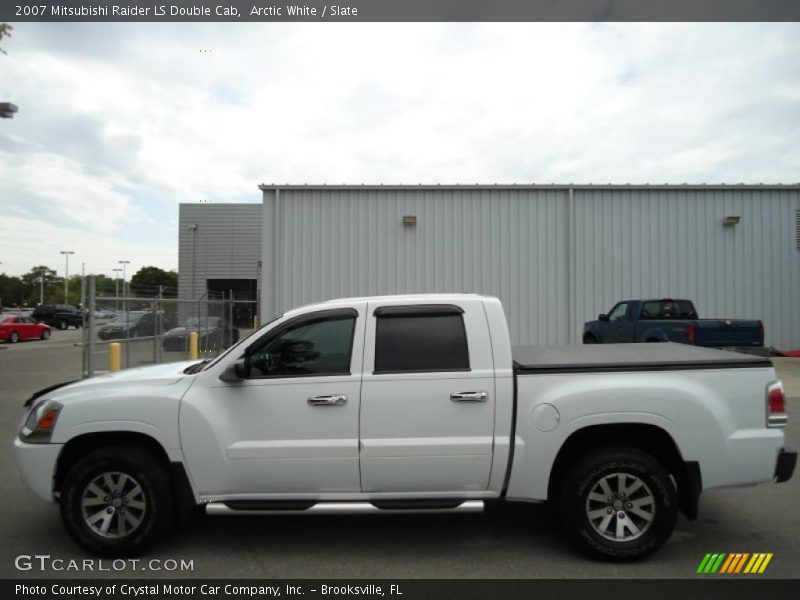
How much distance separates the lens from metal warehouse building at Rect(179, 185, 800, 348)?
668 inches

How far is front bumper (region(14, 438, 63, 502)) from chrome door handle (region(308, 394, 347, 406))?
183 cm

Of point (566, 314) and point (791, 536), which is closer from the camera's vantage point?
point (791, 536)

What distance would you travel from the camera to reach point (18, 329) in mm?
30375

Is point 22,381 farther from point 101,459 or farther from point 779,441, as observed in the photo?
point 779,441

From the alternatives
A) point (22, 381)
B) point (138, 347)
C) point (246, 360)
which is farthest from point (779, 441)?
point (22, 381)

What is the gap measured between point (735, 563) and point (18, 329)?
115 ft

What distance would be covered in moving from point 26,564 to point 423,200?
14426 mm

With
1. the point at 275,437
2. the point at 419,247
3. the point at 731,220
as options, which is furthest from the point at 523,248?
the point at 275,437

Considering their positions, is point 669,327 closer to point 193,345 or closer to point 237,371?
point 237,371

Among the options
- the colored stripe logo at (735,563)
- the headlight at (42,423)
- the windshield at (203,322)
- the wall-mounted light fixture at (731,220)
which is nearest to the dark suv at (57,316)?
the windshield at (203,322)

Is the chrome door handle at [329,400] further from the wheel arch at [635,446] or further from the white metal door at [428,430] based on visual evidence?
the wheel arch at [635,446]

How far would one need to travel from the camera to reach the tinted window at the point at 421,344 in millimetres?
4074

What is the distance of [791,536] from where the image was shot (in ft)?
14.5

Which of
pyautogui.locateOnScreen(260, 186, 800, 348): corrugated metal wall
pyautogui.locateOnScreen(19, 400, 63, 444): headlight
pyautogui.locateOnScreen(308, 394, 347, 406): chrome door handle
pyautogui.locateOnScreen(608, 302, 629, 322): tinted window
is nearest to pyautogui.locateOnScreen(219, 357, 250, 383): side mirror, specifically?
pyautogui.locateOnScreen(308, 394, 347, 406): chrome door handle
